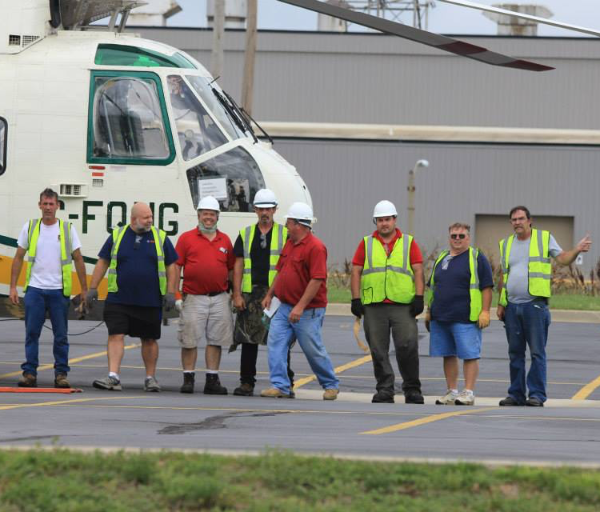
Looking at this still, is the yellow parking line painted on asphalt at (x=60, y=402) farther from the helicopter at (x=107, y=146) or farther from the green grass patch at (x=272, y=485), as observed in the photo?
the green grass patch at (x=272, y=485)

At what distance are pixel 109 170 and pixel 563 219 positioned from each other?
105ft

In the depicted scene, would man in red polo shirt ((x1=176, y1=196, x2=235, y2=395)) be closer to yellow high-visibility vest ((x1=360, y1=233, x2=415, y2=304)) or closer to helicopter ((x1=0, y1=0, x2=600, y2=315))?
helicopter ((x1=0, y1=0, x2=600, y2=315))

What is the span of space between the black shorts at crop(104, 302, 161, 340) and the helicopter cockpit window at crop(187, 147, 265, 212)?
1.43 metres

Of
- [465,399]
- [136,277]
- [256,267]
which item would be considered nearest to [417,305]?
[465,399]

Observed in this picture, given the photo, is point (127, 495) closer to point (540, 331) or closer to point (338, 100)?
point (540, 331)

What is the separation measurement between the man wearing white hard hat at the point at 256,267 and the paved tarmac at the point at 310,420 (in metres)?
0.73

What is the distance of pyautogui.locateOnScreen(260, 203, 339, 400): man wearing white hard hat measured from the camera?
12469 millimetres

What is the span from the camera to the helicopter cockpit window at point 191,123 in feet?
44.2

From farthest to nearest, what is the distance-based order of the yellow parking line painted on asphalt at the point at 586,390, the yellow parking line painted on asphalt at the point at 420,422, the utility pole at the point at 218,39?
the utility pole at the point at 218,39 < the yellow parking line painted on asphalt at the point at 586,390 < the yellow parking line painted on asphalt at the point at 420,422

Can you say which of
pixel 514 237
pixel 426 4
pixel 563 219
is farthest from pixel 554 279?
pixel 426 4

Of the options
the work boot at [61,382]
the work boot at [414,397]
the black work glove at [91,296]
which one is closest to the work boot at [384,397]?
the work boot at [414,397]

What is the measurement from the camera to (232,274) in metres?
12.9

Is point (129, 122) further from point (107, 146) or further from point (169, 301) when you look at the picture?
point (169, 301)

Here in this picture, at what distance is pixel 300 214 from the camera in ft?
40.9
